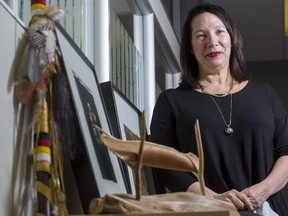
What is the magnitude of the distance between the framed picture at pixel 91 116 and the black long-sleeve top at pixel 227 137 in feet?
0.83

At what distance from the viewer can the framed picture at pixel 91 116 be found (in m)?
1.42

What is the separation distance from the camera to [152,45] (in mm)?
3469

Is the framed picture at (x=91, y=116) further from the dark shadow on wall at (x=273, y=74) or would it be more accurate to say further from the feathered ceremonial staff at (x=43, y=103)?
the dark shadow on wall at (x=273, y=74)

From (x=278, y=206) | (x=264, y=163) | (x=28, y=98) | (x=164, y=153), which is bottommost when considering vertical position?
(x=278, y=206)

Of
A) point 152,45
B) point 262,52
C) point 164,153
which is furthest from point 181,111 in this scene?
Answer: point 262,52

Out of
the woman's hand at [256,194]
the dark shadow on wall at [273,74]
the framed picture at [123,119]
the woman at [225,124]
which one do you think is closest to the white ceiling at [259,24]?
the dark shadow on wall at [273,74]

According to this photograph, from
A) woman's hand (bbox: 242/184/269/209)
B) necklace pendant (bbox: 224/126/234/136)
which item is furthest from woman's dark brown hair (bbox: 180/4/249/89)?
woman's hand (bbox: 242/184/269/209)

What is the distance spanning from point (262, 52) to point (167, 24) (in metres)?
1.67

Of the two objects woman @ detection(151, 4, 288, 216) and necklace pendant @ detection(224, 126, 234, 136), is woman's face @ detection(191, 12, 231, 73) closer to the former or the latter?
woman @ detection(151, 4, 288, 216)

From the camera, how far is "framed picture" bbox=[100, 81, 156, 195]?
1925 millimetres

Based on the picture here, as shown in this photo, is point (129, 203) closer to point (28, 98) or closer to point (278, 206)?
point (28, 98)

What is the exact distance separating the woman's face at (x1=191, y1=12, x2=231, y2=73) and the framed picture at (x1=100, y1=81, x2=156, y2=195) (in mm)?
277

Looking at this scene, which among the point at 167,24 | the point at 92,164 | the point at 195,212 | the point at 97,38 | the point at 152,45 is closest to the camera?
the point at 195,212

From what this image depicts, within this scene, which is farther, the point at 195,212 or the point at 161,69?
the point at 161,69
